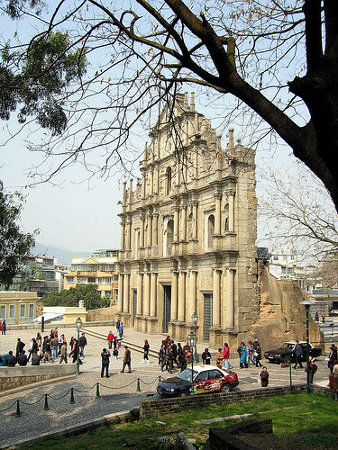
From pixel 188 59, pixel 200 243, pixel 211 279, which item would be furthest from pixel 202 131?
pixel 188 59

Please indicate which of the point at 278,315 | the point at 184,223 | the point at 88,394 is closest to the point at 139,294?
the point at 184,223

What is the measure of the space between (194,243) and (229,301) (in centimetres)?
599

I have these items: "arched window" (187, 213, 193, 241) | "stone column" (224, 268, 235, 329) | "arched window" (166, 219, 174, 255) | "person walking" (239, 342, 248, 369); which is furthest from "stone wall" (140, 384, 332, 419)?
"arched window" (166, 219, 174, 255)

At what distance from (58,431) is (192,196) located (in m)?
22.9

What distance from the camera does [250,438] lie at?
10.3 m

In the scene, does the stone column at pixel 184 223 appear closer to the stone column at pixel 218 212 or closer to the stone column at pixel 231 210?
the stone column at pixel 218 212

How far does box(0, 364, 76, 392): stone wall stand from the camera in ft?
68.8

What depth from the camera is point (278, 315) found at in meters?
29.2

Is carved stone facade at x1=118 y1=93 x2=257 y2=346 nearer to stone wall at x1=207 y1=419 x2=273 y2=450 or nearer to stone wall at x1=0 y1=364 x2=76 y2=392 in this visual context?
stone wall at x1=0 y1=364 x2=76 y2=392

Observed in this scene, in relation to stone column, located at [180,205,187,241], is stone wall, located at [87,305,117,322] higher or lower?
Result: lower

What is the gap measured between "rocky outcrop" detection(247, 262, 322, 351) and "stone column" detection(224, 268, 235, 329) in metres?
1.46

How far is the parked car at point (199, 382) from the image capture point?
680 inches

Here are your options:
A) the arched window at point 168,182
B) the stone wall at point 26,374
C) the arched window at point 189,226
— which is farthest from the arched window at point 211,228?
the stone wall at point 26,374

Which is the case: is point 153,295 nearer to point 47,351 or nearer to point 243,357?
point 47,351
